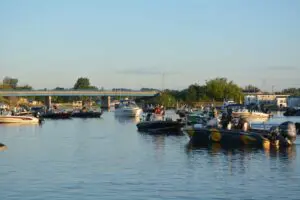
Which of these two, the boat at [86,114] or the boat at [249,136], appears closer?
the boat at [249,136]

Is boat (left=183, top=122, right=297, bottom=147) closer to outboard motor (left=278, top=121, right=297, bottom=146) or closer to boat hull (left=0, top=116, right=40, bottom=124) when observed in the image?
outboard motor (left=278, top=121, right=297, bottom=146)

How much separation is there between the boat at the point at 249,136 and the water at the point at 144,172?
131 cm

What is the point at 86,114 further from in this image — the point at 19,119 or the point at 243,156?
the point at 243,156

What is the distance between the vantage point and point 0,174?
40.1 metres

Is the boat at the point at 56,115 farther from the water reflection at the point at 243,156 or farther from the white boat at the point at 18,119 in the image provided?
the water reflection at the point at 243,156

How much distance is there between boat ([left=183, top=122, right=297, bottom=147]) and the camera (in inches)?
2184

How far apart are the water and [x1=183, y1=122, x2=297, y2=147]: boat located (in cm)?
131

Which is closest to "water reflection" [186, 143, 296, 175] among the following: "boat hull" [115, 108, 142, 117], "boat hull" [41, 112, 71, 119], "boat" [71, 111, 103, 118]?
"boat hull" [41, 112, 71, 119]

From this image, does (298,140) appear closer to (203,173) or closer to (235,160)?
(235,160)

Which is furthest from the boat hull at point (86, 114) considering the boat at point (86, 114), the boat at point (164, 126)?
the boat at point (164, 126)

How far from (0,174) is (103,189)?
8069 mm

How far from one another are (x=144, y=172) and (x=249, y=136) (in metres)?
16.9

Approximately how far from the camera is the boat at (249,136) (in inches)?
2184

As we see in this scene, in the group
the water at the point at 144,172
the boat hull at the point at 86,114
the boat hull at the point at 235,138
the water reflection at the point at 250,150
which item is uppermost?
the boat hull at the point at 86,114
